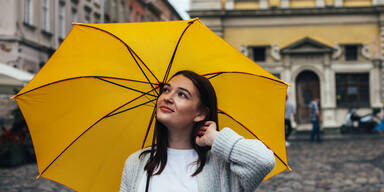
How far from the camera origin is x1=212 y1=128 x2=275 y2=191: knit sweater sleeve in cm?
190

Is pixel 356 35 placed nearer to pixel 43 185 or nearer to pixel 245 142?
pixel 43 185

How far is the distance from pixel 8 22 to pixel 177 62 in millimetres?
16653

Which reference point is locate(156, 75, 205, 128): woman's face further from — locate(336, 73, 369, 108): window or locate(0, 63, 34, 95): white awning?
locate(336, 73, 369, 108): window

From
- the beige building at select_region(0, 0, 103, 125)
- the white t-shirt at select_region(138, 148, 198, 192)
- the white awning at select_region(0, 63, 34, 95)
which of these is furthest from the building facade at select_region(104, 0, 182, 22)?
the white t-shirt at select_region(138, 148, 198, 192)

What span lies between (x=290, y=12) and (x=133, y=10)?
1437 cm

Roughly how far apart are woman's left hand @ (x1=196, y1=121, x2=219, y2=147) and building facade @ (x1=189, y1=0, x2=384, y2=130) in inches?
878

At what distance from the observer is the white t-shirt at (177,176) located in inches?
80.7

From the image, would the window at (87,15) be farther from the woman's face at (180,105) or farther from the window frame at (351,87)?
the woman's face at (180,105)

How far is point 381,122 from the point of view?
2184 centimetres

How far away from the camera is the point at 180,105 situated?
217 centimetres

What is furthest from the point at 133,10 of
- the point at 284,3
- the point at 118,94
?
the point at 118,94

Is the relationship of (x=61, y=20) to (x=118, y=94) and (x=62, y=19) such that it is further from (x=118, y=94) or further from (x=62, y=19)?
(x=118, y=94)

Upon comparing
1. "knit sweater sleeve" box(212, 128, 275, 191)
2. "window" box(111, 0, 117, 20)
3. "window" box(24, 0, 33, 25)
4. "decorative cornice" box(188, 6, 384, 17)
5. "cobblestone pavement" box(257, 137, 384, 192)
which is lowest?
"cobblestone pavement" box(257, 137, 384, 192)

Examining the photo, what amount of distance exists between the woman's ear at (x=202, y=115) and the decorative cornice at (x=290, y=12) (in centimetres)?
2282
